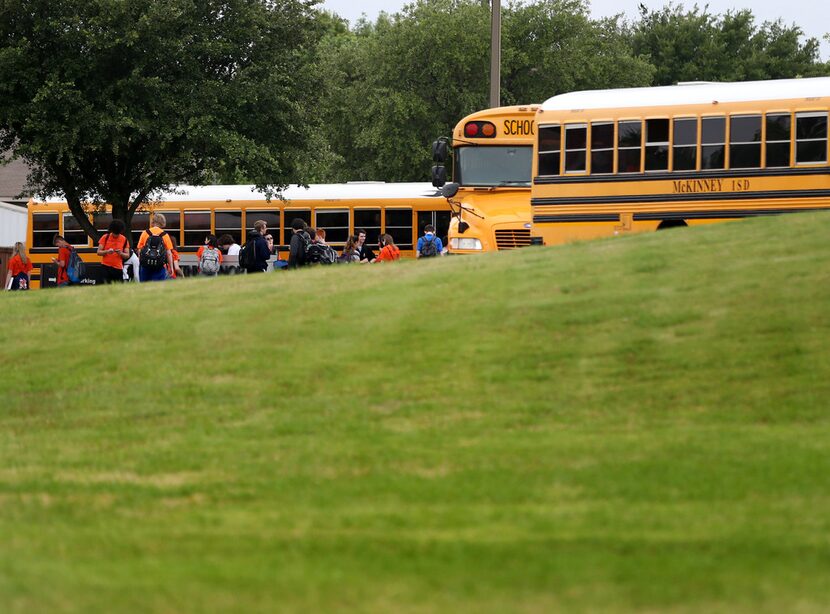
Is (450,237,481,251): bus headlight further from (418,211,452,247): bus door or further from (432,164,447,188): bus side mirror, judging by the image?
(418,211,452,247): bus door

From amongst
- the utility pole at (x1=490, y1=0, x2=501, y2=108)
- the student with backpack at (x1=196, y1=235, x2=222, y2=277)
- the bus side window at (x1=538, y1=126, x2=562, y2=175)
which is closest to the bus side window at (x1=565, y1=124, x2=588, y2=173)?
the bus side window at (x1=538, y1=126, x2=562, y2=175)

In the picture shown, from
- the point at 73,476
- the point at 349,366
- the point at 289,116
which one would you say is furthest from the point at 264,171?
the point at 73,476

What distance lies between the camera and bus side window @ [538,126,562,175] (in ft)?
72.6

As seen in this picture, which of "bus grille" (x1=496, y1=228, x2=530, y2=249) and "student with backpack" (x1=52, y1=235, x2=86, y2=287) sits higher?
"bus grille" (x1=496, y1=228, x2=530, y2=249)

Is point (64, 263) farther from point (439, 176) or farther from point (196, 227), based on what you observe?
point (196, 227)

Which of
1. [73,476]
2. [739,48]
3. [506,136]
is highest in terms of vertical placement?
[739,48]

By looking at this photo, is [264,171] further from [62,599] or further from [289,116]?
[62,599]

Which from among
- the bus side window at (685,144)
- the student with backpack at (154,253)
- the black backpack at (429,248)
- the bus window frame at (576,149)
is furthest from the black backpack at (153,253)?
the bus side window at (685,144)

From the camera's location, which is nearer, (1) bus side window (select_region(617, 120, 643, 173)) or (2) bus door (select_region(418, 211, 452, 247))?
(1) bus side window (select_region(617, 120, 643, 173))

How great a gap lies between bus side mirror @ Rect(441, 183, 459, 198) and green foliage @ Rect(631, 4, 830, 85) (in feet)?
155

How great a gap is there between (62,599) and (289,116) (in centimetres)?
3021

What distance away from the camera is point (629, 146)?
21.7 meters

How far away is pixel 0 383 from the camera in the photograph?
40.2 ft

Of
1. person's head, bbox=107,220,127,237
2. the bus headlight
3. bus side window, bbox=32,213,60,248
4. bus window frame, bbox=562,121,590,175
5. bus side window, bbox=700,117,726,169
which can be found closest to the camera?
person's head, bbox=107,220,127,237
